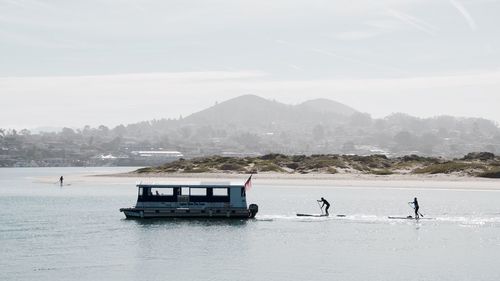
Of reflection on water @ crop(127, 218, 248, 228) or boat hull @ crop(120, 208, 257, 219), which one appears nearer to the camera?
reflection on water @ crop(127, 218, 248, 228)

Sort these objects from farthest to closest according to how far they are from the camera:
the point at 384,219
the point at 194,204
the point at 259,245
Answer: the point at 194,204
the point at 384,219
the point at 259,245

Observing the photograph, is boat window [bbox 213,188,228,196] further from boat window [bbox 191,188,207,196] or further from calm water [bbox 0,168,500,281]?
calm water [bbox 0,168,500,281]

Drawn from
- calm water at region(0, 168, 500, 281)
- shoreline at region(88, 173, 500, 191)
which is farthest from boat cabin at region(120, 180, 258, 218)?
shoreline at region(88, 173, 500, 191)

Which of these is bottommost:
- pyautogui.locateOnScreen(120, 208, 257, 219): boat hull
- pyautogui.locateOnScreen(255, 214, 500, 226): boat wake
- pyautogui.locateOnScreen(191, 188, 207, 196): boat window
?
pyautogui.locateOnScreen(255, 214, 500, 226): boat wake

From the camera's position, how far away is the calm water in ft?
141

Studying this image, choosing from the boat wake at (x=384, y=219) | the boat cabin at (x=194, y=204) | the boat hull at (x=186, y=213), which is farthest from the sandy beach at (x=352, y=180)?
the boat hull at (x=186, y=213)

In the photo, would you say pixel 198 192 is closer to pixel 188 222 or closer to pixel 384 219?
pixel 188 222

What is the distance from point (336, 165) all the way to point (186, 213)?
3351 inches

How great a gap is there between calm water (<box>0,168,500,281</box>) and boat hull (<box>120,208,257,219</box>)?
3.29 feet

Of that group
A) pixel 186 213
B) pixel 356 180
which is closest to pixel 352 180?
pixel 356 180

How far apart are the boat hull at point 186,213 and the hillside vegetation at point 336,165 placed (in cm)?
7358

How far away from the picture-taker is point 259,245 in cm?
5450

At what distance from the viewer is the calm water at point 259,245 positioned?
43.0m

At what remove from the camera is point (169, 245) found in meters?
54.6
